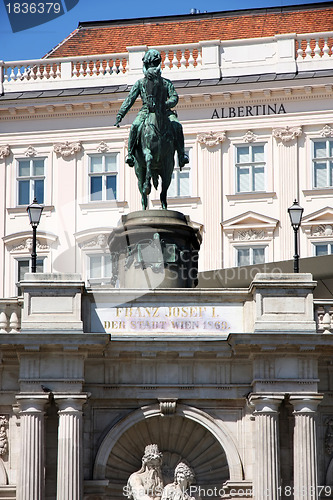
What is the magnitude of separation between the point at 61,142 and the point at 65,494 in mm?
26824

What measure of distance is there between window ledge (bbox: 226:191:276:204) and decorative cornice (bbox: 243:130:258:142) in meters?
1.98

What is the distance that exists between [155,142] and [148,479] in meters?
7.90

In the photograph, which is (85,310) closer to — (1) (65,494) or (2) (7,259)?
(1) (65,494)

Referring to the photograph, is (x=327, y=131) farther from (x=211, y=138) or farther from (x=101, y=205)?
(x=101, y=205)

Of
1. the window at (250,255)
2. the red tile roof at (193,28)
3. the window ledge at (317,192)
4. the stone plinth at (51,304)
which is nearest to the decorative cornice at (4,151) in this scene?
the red tile roof at (193,28)

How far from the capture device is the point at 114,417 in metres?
36.7

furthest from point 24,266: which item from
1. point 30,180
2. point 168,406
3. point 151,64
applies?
point 168,406

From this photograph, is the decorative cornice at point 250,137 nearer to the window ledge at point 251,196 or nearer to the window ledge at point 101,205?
the window ledge at point 251,196

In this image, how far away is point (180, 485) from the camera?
119 ft

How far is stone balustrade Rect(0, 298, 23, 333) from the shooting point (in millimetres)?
36844

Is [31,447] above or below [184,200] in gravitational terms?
below

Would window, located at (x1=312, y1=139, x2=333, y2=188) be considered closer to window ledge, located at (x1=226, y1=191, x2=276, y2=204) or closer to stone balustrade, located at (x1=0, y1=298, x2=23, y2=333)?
window ledge, located at (x1=226, y1=191, x2=276, y2=204)

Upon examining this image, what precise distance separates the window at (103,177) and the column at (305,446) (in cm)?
2464

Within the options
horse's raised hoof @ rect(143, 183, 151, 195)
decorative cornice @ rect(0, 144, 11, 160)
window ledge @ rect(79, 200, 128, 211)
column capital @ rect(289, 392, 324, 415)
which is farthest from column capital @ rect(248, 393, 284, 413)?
decorative cornice @ rect(0, 144, 11, 160)
